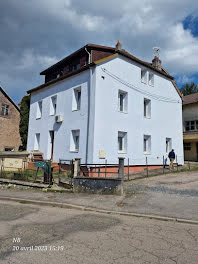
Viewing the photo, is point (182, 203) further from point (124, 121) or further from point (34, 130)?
point (34, 130)

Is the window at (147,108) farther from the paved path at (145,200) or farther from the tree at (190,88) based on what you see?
the tree at (190,88)

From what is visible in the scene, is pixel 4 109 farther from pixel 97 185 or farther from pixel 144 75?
pixel 97 185

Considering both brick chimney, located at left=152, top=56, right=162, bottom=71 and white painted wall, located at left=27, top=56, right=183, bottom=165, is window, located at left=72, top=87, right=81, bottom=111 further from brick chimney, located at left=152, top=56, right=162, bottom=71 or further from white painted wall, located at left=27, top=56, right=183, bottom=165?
brick chimney, located at left=152, top=56, right=162, bottom=71

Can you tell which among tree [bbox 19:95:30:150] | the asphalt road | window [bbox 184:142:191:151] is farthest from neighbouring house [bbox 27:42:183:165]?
the asphalt road

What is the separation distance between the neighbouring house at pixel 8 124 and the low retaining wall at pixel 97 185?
68.6 ft

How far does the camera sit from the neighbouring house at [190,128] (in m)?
24.3

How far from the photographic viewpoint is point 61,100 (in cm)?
1688

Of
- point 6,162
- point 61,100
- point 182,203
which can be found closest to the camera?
point 182,203

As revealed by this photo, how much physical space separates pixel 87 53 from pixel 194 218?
13568mm

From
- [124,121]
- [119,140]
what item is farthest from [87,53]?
[119,140]

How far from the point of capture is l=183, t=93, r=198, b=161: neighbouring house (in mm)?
24312

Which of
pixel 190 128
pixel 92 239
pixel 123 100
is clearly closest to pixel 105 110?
pixel 123 100

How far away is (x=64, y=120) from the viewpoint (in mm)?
16250

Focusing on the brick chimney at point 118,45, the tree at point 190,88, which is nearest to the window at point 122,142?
A: the brick chimney at point 118,45
